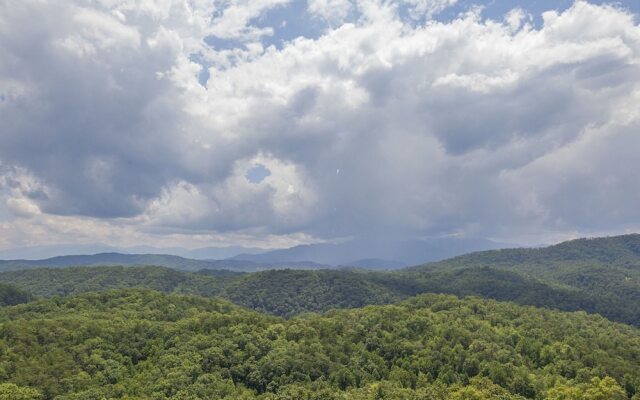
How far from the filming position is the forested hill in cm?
10850

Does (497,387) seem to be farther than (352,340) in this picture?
No

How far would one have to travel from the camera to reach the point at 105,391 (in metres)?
107

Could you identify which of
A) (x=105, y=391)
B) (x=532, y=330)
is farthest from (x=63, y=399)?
(x=532, y=330)

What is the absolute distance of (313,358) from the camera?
13100 centimetres

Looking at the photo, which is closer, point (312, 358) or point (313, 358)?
point (312, 358)

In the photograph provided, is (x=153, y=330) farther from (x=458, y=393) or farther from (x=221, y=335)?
(x=458, y=393)

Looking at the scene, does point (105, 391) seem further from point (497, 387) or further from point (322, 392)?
point (497, 387)

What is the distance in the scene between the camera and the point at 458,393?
330 ft

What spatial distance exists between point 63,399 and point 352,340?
81.4 meters

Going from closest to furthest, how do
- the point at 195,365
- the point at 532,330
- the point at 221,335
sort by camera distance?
the point at 195,365, the point at 221,335, the point at 532,330

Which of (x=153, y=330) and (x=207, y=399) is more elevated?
(x=153, y=330)

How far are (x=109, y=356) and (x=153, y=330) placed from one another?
1950cm

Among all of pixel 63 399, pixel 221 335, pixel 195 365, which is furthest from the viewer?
pixel 221 335

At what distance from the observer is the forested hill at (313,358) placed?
356 feet
